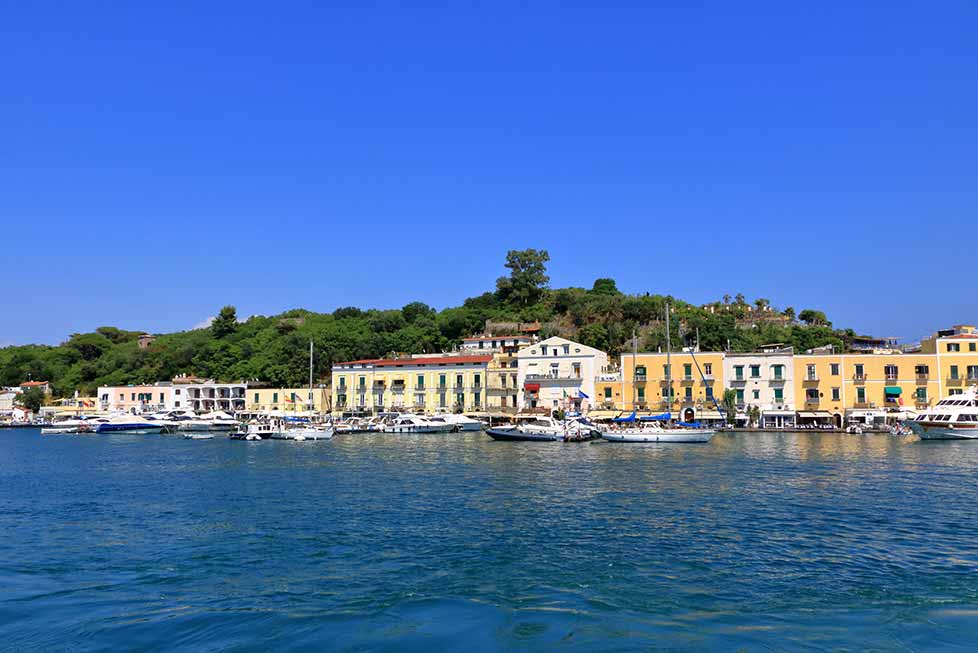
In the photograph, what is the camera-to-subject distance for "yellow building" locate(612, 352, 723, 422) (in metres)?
66.2

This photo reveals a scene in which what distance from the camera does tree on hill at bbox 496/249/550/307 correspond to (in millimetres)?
101625

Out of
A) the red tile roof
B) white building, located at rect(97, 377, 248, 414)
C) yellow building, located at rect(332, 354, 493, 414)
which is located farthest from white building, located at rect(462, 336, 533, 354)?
white building, located at rect(97, 377, 248, 414)

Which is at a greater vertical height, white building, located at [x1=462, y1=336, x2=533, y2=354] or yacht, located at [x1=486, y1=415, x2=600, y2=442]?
white building, located at [x1=462, y1=336, x2=533, y2=354]

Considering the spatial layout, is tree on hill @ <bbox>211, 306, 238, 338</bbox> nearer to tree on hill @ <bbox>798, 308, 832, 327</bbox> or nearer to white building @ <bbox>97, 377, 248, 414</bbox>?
white building @ <bbox>97, 377, 248, 414</bbox>

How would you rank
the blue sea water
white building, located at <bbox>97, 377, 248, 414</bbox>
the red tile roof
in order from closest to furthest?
the blue sea water
the red tile roof
white building, located at <bbox>97, 377, 248, 414</bbox>

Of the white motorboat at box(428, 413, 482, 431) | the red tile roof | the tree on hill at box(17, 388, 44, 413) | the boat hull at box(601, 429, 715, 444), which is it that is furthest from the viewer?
the tree on hill at box(17, 388, 44, 413)

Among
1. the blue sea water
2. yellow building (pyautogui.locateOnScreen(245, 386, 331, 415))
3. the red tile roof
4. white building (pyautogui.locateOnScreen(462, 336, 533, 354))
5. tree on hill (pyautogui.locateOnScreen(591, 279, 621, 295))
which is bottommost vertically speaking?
the blue sea water

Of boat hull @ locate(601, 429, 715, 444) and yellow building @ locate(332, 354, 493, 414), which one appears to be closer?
boat hull @ locate(601, 429, 715, 444)

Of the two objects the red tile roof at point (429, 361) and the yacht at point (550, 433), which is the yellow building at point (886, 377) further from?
the red tile roof at point (429, 361)


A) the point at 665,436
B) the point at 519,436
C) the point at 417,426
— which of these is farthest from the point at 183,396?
the point at 665,436

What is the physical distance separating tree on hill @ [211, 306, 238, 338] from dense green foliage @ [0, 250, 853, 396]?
0.15 metres

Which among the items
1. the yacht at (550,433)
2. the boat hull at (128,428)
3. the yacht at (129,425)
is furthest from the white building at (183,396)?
the yacht at (550,433)

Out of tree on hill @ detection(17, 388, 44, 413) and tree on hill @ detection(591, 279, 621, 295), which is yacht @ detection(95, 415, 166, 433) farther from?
tree on hill @ detection(591, 279, 621, 295)

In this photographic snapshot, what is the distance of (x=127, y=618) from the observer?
1293cm
